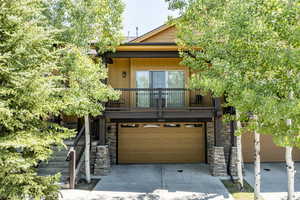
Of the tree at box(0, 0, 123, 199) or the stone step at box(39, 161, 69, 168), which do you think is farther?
the stone step at box(39, 161, 69, 168)

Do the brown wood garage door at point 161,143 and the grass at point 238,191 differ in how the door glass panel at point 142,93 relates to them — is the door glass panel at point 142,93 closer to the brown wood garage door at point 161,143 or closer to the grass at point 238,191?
the brown wood garage door at point 161,143

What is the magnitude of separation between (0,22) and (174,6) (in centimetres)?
539

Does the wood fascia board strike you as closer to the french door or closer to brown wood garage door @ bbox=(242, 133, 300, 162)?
the french door

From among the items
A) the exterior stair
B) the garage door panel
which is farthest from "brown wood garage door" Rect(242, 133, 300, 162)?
the exterior stair

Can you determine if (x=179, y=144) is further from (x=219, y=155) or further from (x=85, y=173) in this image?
(x=85, y=173)

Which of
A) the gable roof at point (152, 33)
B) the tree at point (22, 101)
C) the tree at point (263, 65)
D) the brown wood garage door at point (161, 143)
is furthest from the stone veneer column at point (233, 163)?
the gable roof at point (152, 33)

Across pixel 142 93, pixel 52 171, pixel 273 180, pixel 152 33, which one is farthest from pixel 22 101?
pixel 273 180

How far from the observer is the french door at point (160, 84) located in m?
10.8

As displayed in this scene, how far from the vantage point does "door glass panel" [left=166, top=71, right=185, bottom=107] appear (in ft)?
35.4

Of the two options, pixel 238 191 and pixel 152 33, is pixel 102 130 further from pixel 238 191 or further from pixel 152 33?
pixel 152 33

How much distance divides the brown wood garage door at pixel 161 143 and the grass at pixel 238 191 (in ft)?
10.9

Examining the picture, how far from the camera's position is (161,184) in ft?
27.3

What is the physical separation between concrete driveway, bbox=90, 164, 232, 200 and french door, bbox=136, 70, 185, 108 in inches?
120

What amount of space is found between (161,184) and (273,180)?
170 inches
